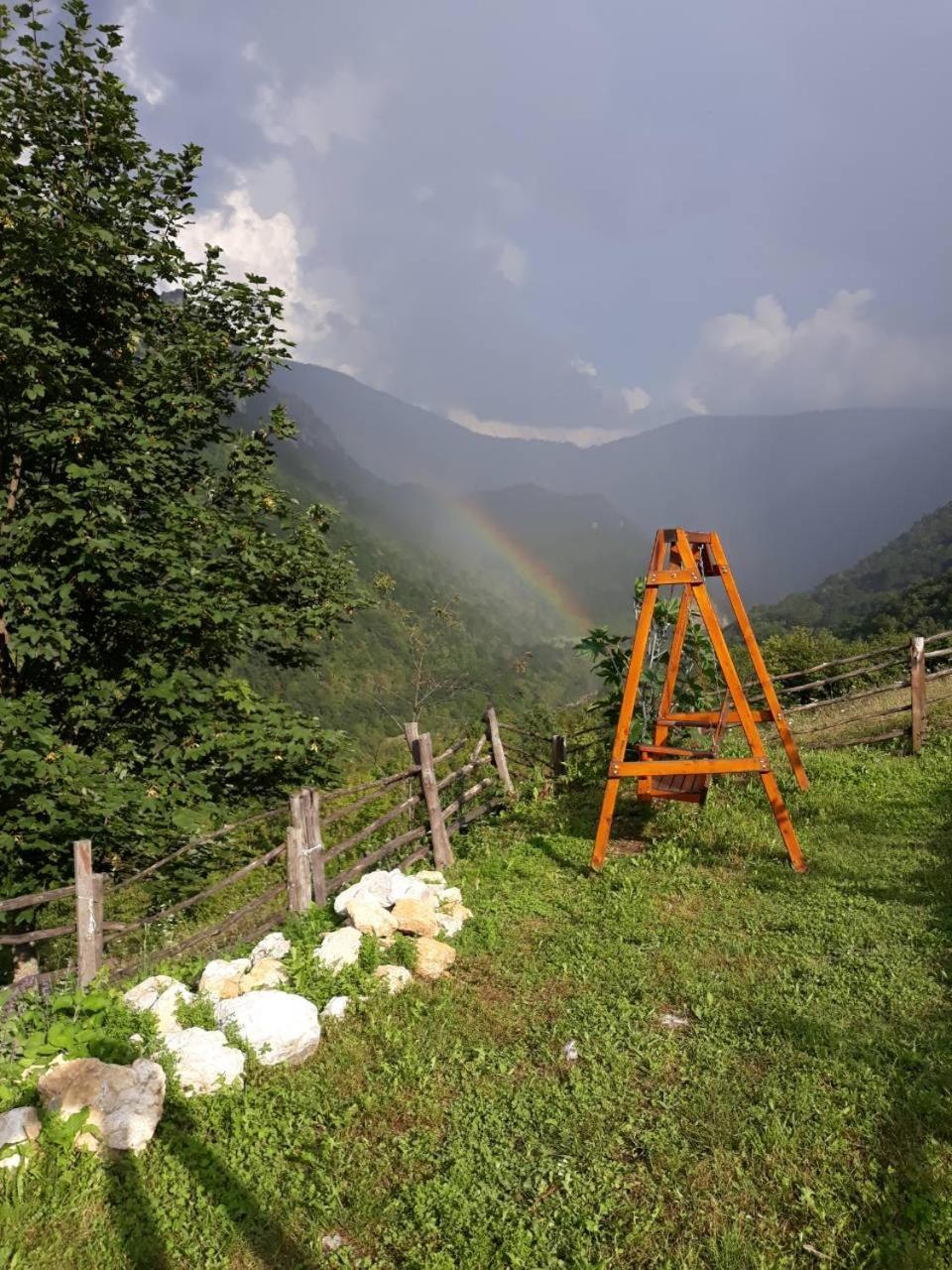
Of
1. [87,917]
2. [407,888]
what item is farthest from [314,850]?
[87,917]

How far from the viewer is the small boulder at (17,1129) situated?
3.72 metres

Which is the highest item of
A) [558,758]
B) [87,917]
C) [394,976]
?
[87,917]

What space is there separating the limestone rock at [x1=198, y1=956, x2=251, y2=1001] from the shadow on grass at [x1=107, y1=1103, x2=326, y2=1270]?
131 cm

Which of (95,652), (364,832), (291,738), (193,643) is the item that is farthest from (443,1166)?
(95,652)

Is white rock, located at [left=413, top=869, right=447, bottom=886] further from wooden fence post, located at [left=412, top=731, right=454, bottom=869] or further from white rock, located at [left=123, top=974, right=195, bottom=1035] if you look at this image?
white rock, located at [left=123, top=974, right=195, bottom=1035]

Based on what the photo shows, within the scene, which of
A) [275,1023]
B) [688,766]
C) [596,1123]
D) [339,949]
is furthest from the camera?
[688,766]

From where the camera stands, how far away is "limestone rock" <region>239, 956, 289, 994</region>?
555 centimetres

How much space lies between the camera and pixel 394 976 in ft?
18.7

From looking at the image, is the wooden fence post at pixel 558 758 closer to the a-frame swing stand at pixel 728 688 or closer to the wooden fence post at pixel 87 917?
the a-frame swing stand at pixel 728 688

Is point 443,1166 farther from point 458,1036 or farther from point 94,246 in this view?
point 94,246

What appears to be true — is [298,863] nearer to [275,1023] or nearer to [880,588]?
[275,1023]

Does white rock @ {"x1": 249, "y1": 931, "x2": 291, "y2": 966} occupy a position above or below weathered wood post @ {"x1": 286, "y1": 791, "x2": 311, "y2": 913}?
below

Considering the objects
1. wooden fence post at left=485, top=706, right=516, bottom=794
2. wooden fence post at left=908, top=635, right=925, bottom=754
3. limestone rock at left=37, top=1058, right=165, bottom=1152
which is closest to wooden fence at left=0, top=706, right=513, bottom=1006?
Result: wooden fence post at left=485, top=706, right=516, bottom=794

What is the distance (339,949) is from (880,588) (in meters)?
170
